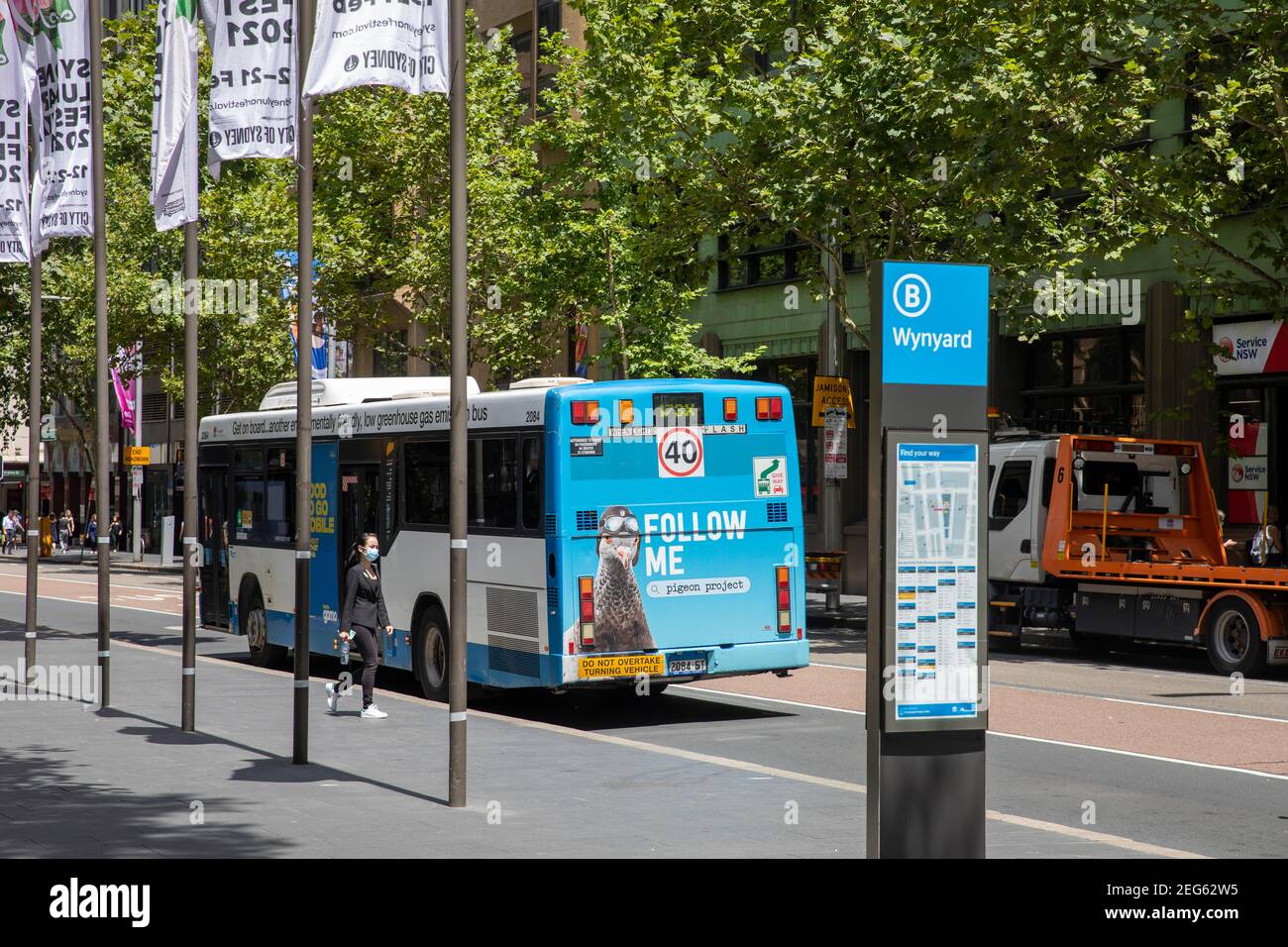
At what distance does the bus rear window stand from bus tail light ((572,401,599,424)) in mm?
598

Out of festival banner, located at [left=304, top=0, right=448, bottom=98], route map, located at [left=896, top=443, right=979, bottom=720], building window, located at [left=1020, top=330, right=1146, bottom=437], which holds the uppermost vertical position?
festival banner, located at [left=304, top=0, right=448, bottom=98]

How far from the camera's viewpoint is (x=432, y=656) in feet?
58.5

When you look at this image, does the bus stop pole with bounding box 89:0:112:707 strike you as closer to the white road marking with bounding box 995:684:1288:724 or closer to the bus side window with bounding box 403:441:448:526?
the bus side window with bounding box 403:441:448:526

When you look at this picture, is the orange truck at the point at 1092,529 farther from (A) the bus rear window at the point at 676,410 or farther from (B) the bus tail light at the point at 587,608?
(B) the bus tail light at the point at 587,608

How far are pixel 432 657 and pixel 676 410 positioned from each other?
409cm

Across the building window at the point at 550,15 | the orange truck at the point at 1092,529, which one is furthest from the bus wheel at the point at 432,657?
the building window at the point at 550,15

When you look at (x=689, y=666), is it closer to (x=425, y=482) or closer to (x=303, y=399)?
(x=425, y=482)

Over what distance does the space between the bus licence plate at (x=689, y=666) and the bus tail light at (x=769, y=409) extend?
2.43 meters

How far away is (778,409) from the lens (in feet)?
53.8

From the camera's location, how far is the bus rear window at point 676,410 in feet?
51.9

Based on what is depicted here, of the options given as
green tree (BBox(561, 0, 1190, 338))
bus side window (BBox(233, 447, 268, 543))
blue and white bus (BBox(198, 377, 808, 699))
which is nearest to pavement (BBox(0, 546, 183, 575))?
green tree (BBox(561, 0, 1190, 338))

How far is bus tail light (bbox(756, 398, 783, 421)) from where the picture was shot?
16.3 m

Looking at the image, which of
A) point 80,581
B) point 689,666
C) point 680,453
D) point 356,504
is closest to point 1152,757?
point 689,666

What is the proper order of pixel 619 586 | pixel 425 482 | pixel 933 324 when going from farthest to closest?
pixel 425 482, pixel 619 586, pixel 933 324
